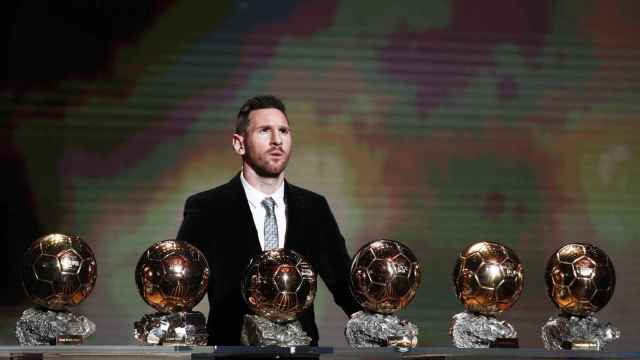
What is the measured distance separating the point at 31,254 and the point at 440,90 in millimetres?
2112

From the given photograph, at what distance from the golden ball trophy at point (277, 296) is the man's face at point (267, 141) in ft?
1.68

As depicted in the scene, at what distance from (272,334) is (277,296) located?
93 mm

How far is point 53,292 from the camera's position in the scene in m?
2.79

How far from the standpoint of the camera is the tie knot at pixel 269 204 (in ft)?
10.8

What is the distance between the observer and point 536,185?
4457 mm

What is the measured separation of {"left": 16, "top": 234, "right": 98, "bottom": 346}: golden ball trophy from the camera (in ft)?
9.12

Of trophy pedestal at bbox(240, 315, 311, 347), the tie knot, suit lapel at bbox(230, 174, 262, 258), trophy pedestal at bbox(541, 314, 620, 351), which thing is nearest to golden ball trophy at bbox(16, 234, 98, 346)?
trophy pedestal at bbox(240, 315, 311, 347)

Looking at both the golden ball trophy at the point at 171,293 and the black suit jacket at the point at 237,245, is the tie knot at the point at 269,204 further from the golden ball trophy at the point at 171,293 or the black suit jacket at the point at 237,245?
the golden ball trophy at the point at 171,293

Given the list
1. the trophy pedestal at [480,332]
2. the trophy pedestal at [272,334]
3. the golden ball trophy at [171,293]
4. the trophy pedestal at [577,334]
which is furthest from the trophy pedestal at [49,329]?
the trophy pedestal at [577,334]

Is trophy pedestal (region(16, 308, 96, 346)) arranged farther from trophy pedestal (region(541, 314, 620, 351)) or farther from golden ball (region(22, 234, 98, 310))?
trophy pedestal (region(541, 314, 620, 351))

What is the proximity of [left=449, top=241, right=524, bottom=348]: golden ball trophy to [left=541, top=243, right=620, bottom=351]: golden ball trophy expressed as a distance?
0.36 feet

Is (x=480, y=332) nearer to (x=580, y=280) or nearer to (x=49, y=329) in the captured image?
(x=580, y=280)

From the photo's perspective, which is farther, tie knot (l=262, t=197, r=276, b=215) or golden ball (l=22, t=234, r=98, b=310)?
tie knot (l=262, t=197, r=276, b=215)

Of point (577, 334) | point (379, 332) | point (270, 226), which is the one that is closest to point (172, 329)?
point (379, 332)
